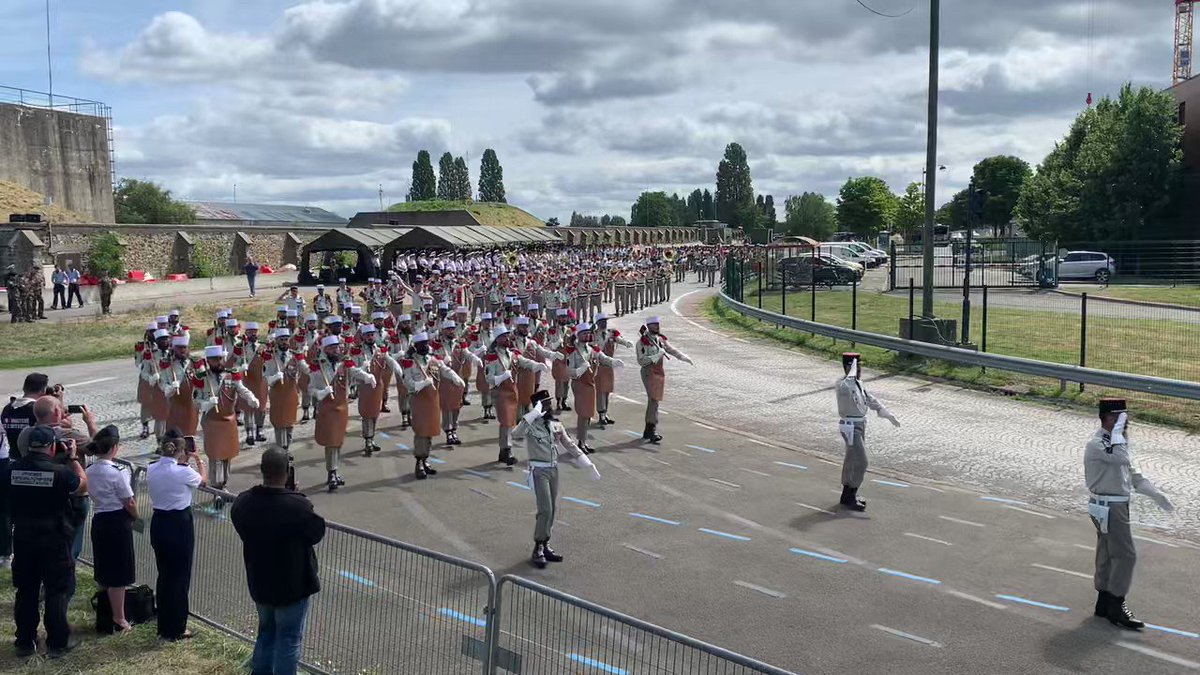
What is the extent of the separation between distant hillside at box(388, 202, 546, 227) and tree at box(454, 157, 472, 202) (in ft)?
60.8

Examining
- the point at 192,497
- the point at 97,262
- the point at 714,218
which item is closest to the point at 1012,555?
the point at 192,497

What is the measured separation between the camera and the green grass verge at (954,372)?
17.1 meters

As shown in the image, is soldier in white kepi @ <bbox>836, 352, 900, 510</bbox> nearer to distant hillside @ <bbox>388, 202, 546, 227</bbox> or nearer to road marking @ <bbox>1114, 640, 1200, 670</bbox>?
road marking @ <bbox>1114, 640, 1200, 670</bbox>

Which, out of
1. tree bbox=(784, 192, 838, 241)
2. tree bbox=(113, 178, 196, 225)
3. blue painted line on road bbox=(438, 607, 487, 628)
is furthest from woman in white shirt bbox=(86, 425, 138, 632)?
tree bbox=(784, 192, 838, 241)

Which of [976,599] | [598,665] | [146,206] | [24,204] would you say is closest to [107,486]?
[598,665]

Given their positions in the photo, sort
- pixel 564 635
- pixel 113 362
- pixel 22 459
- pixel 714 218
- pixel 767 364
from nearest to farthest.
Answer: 1. pixel 564 635
2. pixel 22 459
3. pixel 767 364
4. pixel 113 362
5. pixel 714 218

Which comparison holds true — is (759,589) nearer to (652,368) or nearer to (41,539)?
(41,539)

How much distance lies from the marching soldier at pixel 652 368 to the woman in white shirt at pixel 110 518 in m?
8.75

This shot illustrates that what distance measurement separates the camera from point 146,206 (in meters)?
72.6

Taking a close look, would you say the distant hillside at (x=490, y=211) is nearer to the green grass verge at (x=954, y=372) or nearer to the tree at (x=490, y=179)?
the tree at (x=490, y=179)

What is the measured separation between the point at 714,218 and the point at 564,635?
147621mm

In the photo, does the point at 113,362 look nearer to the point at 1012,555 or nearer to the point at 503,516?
the point at 503,516

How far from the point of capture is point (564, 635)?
22.6 ft

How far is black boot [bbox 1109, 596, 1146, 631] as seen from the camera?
826 cm
